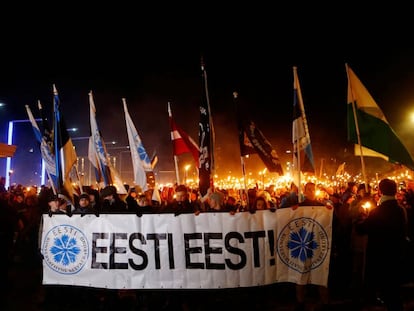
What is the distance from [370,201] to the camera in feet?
25.3

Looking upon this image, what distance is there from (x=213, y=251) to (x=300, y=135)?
2.65m

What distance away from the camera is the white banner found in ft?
19.2

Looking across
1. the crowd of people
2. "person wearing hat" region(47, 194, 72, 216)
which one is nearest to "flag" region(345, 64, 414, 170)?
the crowd of people

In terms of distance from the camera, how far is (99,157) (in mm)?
9414

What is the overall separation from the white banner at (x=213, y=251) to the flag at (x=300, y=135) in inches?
51.6

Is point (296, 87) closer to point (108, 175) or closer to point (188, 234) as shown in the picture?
point (188, 234)

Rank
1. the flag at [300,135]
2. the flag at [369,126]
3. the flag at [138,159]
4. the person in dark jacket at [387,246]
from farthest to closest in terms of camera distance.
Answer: the flag at [138,159], the flag at [300,135], the flag at [369,126], the person in dark jacket at [387,246]

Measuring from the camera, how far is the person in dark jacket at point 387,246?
5492 mm

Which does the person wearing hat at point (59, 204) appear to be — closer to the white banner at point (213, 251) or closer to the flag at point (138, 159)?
the white banner at point (213, 251)

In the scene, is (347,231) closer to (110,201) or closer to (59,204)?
(110,201)

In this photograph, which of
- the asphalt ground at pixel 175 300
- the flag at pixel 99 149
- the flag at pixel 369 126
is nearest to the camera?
the asphalt ground at pixel 175 300

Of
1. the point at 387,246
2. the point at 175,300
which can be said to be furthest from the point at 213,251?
the point at 387,246

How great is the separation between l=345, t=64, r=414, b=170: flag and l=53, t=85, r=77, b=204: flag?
5387 millimetres

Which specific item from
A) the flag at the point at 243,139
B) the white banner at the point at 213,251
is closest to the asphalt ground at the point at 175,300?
the white banner at the point at 213,251
